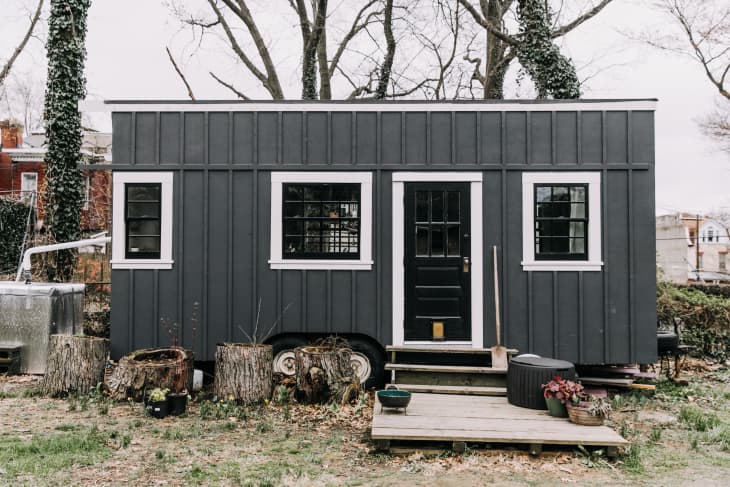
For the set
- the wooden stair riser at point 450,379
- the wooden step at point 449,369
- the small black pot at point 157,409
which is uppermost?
the wooden step at point 449,369

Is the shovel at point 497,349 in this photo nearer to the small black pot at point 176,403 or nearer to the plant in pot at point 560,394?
the plant in pot at point 560,394

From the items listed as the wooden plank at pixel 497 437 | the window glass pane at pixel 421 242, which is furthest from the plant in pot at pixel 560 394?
the window glass pane at pixel 421 242

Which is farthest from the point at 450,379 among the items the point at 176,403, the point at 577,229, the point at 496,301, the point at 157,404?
the point at 157,404

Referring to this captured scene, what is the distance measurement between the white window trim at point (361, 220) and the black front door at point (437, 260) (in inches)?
17.3

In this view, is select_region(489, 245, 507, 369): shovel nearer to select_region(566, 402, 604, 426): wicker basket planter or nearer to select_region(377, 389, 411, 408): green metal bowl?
Answer: select_region(566, 402, 604, 426): wicker basket planter

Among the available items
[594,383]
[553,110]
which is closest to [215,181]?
[553,110]

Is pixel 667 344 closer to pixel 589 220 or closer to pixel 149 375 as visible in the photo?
pixel 589 220

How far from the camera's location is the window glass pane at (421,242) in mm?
6848

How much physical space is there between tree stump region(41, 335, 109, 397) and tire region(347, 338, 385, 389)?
2852 mm

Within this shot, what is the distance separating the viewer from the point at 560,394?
5137mm

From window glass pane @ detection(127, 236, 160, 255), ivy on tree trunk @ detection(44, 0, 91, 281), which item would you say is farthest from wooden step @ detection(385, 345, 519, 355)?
ivy on tree trunk @ detection(44, 0, 91, 281)

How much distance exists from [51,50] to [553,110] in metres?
8.40

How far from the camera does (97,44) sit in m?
14.5

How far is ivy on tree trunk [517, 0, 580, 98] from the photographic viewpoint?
37.8 ft
